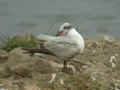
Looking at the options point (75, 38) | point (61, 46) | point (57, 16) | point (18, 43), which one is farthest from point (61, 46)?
point (57, 16)

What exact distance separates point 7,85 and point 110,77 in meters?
1.89

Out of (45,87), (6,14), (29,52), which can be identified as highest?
(6,14)

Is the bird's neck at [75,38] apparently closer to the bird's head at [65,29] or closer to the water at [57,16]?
the bird's head at [65,29]

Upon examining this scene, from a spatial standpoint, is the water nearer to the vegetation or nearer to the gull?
the vegetation

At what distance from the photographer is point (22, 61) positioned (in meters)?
6.83

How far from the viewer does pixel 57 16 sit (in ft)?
42.5

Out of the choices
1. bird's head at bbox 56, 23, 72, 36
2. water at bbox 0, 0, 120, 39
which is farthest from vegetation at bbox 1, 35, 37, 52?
water at bbox 0, 0, 120, 39

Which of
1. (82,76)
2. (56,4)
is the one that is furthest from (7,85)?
(56,4)

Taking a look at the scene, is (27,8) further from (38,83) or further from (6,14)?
(38,83)

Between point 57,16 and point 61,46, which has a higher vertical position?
point 57,16

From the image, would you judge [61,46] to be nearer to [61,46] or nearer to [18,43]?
[61,46]

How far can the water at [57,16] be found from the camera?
12.4 m

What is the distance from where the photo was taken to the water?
12.4 m

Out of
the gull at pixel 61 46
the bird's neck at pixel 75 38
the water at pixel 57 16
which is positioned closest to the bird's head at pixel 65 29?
the bird's neck at pixel 75 38
